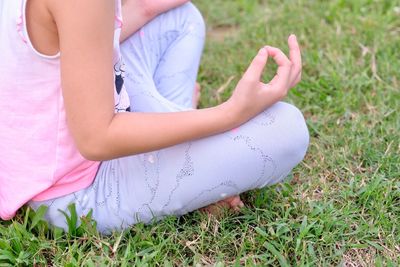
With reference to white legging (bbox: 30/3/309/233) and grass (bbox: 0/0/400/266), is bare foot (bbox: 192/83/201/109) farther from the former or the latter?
white legging (bbox: 30/3/309/233)

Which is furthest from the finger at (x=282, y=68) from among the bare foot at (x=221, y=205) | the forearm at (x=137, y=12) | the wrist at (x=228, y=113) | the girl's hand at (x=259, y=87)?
the forearm at (x=137, y=12)

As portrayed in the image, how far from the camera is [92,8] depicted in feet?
3.64

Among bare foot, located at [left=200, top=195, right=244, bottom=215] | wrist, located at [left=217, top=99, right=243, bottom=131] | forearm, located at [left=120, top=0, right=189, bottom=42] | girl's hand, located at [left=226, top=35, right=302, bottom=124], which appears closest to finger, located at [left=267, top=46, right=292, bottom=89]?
girl's hand, located at [left=226, top=35, right=302, bottom=124]

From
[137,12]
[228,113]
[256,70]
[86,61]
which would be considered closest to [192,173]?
[228,113]

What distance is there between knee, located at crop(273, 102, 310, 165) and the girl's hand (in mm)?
45

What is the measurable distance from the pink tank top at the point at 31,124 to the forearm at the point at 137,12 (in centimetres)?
33

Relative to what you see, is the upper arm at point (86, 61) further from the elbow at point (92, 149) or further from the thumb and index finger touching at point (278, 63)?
the thumb and index finger touching at point (278, 63)

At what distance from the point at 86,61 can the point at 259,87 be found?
379 millimetres

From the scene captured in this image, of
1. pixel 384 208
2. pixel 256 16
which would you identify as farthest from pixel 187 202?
pixel 256 16

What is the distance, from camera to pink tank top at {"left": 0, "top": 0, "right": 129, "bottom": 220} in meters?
1.22

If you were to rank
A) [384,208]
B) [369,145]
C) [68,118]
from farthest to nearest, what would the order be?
1. [369,145]
2. [384,208]
3. [68,118]

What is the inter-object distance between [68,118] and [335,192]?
0.74 m

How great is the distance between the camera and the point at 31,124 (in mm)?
1342

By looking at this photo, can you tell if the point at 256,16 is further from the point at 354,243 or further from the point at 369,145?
the point at 354,243
